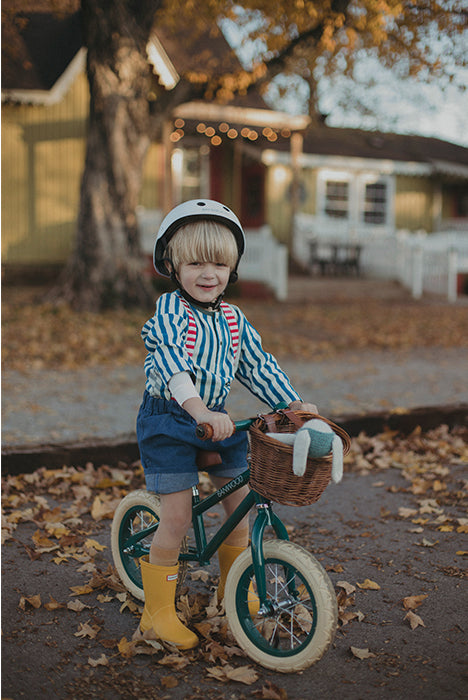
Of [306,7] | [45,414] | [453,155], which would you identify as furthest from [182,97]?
[453,155]

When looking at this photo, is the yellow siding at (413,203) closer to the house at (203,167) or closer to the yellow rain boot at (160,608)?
the house at (203,167)

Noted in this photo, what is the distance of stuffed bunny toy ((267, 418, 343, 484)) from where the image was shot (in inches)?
91.0

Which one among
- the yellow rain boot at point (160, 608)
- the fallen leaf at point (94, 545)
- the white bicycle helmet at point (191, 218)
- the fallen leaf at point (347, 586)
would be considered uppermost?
the white bicycle helmet at point (191, 218)

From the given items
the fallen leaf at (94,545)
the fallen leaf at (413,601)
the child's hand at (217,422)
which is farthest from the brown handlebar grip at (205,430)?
the fallen leaf at (94,545)

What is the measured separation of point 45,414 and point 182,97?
8665 millimetres

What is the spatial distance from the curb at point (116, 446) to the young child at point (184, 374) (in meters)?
2.32

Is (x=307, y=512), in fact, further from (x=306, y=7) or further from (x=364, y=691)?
(x=306, y=7)

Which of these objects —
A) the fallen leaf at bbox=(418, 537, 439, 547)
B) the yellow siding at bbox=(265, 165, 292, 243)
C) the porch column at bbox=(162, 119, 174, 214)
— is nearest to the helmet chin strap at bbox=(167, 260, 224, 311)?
the fallen leaf at bbox=(418, 537, 439, 547)

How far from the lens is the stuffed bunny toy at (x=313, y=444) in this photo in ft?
7.59

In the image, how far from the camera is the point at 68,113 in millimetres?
17797

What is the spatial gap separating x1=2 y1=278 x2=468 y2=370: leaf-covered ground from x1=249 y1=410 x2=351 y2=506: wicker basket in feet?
21.6

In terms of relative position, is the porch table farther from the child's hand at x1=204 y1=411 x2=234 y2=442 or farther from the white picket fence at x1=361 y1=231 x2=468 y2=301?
the child's hand at x1=204 y1=411 x2=234 y2=442

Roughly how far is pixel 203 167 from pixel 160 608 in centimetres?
1884

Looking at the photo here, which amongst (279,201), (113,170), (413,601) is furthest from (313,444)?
(279,201)
